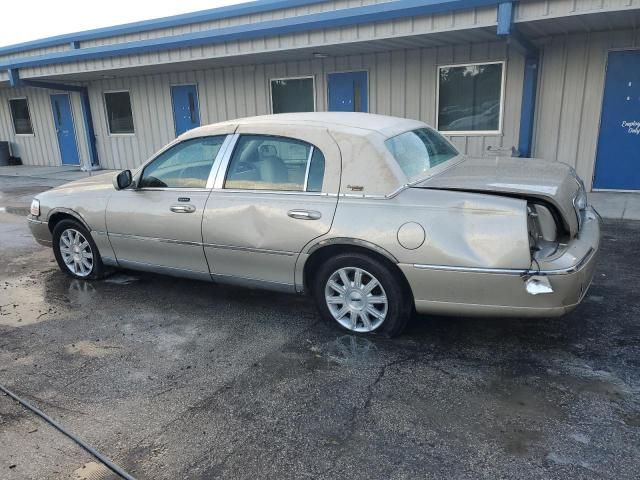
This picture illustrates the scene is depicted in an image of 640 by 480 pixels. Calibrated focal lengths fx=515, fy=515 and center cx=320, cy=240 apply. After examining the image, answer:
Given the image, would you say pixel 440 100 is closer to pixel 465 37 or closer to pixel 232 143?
pixel 465 37

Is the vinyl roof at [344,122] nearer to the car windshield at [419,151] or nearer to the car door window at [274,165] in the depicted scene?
the car windshield at [419,151]

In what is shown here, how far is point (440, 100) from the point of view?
989 centimetres

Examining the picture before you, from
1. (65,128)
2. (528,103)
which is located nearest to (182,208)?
(528,103)

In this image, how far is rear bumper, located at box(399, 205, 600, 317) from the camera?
323 centimetres

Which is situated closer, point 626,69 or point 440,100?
point 626,69

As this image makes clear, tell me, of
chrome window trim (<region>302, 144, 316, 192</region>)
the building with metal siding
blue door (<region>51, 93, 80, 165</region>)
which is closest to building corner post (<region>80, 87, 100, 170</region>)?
the building with metal siding

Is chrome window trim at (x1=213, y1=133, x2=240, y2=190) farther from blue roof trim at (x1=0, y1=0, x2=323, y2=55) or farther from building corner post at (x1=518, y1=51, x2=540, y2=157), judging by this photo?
blue roof trim at (x1=0, y1=0, x2=323, y2=55)

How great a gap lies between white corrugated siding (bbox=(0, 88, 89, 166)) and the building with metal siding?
112 centimetres

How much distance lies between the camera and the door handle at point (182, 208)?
4387 millimetres

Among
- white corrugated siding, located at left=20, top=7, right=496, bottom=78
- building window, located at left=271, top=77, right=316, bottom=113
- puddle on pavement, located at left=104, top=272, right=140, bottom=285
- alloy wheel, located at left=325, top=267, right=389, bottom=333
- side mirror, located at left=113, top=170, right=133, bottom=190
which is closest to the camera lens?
alloy wheel, located at left=325, top=267, right=389, bottom=333

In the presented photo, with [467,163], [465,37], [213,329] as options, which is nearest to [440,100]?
[465,37]

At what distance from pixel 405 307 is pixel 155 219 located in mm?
2366

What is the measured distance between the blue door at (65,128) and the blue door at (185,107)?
442 cm

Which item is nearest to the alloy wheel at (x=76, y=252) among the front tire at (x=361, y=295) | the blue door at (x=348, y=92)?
the front tire at (x=361, y=295)
